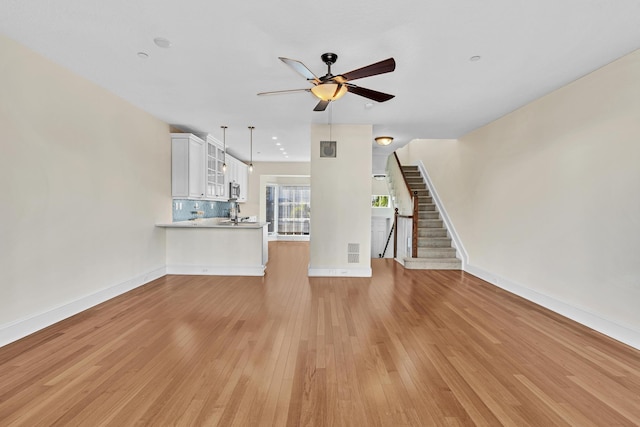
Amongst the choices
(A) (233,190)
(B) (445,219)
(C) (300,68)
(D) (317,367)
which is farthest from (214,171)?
(B) (445,219)

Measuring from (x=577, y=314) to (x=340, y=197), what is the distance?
3.54 metres

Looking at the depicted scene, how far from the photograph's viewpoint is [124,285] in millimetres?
4070

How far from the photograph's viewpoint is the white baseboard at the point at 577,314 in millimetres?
2702

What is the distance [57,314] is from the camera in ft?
9.97

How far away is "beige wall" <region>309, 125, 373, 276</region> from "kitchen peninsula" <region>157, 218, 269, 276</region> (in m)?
1.08

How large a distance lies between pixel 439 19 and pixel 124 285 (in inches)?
194

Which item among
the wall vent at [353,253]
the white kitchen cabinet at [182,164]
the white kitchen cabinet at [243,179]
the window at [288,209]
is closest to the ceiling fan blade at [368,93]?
the wall vent at [353,253]

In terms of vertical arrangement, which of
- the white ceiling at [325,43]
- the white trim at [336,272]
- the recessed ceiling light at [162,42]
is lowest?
the white trim at [336,272]

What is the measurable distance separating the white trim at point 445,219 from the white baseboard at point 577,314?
111cm

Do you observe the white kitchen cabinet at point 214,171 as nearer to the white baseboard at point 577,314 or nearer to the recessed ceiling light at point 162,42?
the recessed ceiling light at point 162,42

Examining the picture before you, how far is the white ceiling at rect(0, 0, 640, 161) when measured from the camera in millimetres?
2158

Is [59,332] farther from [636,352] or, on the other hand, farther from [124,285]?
[636,352]

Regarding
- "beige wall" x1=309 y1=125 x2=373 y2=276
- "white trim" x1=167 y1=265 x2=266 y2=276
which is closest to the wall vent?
"beige wall" x1=309 y1=125 x2=373 y2=276

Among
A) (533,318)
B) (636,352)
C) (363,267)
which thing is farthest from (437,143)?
(636,352)
